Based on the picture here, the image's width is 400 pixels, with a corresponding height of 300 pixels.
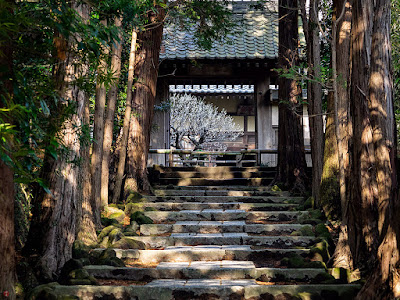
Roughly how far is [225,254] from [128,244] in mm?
1586

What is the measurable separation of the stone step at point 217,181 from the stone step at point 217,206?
2324 millimetres

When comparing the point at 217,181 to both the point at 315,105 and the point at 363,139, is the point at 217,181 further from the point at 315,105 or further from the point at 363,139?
the point at 363,139

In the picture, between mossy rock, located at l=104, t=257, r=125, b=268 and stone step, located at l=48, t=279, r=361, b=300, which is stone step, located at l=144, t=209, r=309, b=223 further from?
stone step, located at l=48, t=279, r=361, b=300

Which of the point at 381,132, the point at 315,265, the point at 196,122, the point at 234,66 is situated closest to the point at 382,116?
the point at 381,132

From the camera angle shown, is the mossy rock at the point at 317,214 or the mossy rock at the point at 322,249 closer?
the mossy rock at the point at 322,249

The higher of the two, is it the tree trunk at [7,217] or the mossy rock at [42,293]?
the tree trunk at [7,217]

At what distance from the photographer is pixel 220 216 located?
10.4 meters

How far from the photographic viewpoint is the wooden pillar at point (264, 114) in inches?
677

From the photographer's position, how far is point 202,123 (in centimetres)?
2295

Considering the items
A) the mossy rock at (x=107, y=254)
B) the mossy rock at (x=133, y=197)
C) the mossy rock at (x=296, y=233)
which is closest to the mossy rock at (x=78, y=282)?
the mossy rock at (x=107, y=254)

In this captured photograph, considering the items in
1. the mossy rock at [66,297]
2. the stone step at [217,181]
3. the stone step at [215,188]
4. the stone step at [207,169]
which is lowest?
the mossy rock at [66,297]

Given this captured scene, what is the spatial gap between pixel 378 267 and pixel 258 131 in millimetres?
12198

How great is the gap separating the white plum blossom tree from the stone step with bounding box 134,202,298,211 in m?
11.5

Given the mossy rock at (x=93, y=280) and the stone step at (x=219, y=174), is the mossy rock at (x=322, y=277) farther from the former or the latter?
the stone step at (x=219, y=174)
